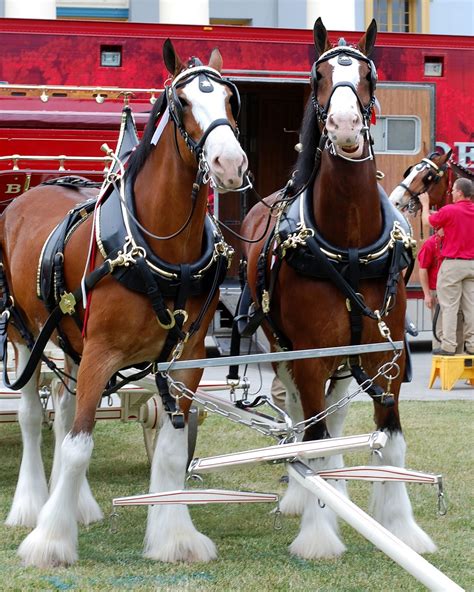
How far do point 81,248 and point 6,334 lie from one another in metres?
1.17

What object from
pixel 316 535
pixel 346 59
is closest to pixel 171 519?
pixel 316 535

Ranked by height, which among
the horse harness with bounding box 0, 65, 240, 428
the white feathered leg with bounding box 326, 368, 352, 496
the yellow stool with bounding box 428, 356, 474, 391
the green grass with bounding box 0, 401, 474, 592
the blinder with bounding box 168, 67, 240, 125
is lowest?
the green grass with bounding box 0, 401, 474, 592

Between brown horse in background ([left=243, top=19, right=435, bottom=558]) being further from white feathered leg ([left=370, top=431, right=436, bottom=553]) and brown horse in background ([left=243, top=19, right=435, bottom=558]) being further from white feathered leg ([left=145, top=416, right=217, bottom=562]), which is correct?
white feathered leg ([left=145, top=416, right=217, bottom=562])

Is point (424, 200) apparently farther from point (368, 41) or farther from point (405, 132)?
point (368, 41)

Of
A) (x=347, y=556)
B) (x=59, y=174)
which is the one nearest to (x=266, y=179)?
(x=59, y=174)

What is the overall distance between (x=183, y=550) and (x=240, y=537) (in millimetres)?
603

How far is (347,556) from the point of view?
5195 mm

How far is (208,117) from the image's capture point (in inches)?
182

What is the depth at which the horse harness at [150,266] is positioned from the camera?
4840 mm

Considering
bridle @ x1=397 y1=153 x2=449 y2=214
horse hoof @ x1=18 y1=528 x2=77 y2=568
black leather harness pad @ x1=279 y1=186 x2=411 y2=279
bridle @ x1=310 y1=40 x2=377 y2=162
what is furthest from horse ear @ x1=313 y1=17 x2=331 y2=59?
bridle @ x1=397 y1=153 x2=449 y2=214

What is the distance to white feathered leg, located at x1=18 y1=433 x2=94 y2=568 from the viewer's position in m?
4.86

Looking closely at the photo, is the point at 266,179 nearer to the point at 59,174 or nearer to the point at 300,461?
the point at 59,174

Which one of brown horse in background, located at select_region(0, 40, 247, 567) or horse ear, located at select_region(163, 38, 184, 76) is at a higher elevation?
horse ear, located at select_region(163, 38, 184, 76)

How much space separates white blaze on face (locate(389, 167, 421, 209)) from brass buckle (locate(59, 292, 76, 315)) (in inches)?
170
